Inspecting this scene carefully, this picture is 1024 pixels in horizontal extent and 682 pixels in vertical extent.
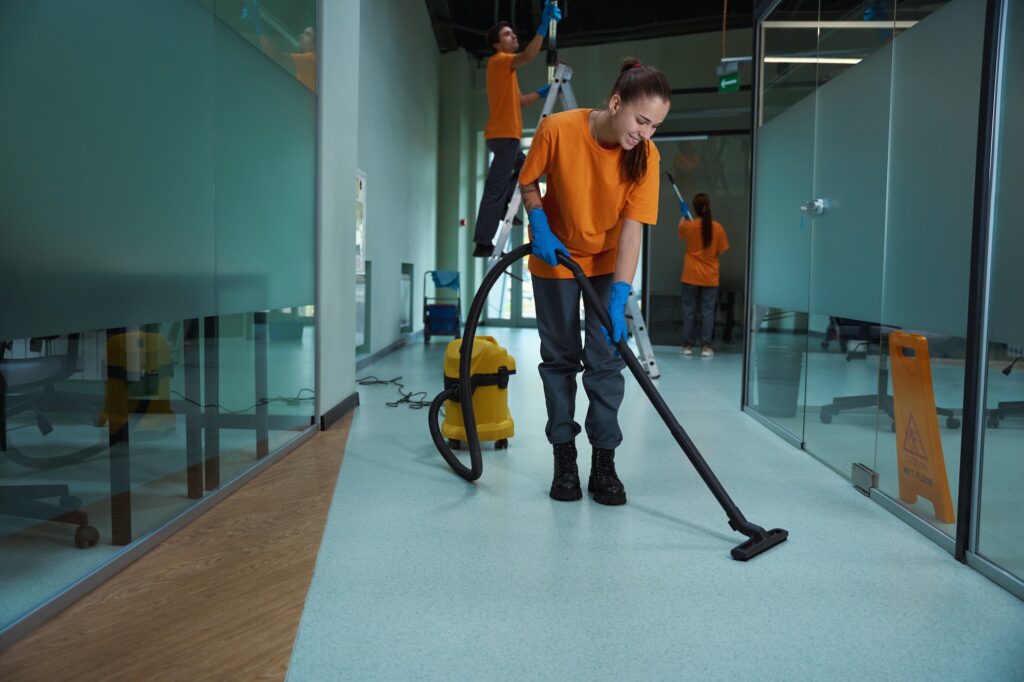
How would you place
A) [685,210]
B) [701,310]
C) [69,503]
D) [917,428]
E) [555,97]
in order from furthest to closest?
[701,310] → [685,210] → [555,97] → [917,428] → [69,503]

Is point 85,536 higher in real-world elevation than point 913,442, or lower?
lower

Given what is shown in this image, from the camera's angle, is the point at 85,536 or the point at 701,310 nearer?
the point at 85,536

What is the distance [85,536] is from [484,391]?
144 centimetres

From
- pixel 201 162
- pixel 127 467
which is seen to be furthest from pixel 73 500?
pixel 201 162

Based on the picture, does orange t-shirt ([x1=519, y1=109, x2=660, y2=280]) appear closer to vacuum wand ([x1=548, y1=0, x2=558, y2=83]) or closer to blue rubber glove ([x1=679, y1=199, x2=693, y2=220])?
vacuum wand ([x1=548, y1=0, x2=558, y2=83])

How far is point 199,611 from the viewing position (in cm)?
139

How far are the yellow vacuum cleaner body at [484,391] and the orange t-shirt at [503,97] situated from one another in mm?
1739

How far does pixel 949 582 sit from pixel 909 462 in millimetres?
485

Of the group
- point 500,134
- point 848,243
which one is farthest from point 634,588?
point 500,134

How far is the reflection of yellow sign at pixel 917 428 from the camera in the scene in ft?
6.13

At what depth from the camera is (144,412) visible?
1668mm

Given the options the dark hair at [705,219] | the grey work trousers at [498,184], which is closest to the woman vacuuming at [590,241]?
the grey work trousers at [498,184]

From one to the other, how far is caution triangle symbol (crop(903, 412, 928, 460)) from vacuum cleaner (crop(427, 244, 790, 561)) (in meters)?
0.46

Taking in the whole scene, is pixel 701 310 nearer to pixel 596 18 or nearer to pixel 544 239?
pixel 596 18
